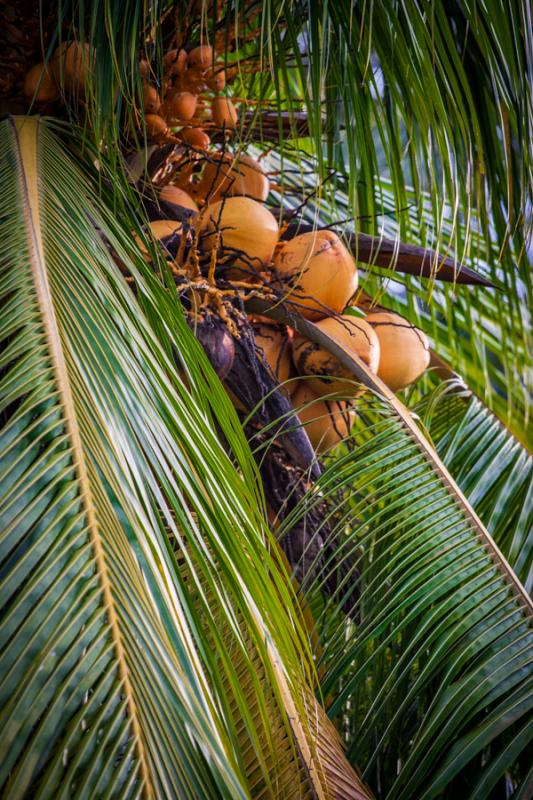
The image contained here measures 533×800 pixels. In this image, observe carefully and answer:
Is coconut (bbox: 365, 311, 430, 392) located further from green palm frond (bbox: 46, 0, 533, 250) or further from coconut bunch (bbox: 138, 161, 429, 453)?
green palm frond (bbox: 46, 0, 533, 250)

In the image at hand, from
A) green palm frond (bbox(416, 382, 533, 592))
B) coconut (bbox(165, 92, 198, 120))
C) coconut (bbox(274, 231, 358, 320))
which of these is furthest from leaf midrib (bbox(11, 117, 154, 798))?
green palm frond (bbox(416, 382, 533, 592))

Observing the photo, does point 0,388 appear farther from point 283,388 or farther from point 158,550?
point 283,388

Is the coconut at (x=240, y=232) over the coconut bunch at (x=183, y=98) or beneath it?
beneath

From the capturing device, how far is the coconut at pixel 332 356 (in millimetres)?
1200

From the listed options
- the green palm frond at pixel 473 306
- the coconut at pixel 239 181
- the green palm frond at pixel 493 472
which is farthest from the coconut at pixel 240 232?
the green palm frond at pixel 493 472

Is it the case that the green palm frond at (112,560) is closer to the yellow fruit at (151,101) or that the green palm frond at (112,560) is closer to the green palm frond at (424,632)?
the green palm frond at (424,632)

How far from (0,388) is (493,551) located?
766 millimetres

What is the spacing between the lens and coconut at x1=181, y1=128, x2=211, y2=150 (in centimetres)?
131

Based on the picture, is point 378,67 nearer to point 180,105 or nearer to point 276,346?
point 180,105

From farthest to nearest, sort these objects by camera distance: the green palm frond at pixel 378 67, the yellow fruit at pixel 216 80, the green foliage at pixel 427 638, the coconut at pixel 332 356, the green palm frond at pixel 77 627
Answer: the yellow fruit at pixel 216 80 → the coconut at pixel 332 356 → the green palm frond at pixel 378 67 → the green foliage at pixel 427 638 → the green palm frond at pixel 77 627

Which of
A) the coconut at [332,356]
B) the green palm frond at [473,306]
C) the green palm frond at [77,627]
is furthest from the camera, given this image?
the green palm frond at [473,306]

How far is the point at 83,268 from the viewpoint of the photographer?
0.88m

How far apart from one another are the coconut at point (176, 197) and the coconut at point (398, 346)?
0.36m

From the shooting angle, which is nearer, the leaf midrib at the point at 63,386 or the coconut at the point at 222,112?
the leaf midrib at the point at 63,386
